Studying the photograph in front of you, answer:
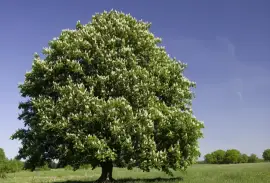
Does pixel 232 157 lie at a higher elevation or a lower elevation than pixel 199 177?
higher

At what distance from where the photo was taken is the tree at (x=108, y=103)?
28.5m

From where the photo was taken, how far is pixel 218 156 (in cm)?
17775

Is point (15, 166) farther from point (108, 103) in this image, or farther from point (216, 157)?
point (216, 157)

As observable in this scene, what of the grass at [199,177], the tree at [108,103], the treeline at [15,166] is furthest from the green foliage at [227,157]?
the tree at [108,103]

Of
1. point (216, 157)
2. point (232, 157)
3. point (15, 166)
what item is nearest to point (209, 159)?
point (216, 157)

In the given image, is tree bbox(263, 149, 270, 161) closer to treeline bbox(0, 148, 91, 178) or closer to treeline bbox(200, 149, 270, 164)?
treeline bbox(200, 149, 270, 164)

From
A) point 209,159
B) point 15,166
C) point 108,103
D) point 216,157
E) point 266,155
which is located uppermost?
point 266,155

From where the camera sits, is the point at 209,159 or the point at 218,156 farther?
the point at 209,159

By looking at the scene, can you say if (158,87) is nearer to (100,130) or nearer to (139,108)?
(139,108)

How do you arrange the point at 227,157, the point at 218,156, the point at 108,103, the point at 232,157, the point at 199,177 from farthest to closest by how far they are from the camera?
the point at 218,156
the point at 227,157
the point at 232,157
the point at 199,177
the point at 108,103

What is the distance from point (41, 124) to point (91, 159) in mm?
5477

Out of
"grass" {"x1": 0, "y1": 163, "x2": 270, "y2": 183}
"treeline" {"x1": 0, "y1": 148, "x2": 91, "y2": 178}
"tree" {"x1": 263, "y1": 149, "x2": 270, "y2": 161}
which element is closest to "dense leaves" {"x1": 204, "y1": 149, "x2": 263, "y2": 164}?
"tree" {"x1": 263, "y1": 149, "x2": 270, "y2": 161}

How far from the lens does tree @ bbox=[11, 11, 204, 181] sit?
93.6 ft

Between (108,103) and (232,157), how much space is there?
14885cm
